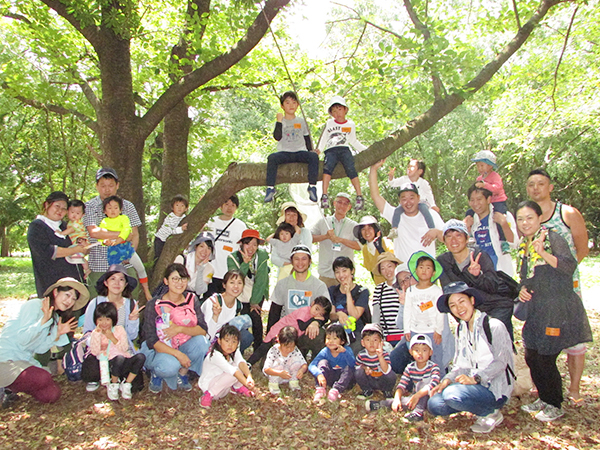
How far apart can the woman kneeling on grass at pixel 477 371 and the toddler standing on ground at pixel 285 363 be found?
1399 mm

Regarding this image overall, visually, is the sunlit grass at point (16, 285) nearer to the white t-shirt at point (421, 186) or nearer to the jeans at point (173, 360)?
the jeans at point (173, 360)

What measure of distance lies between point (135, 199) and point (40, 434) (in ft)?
Answer: 10.4

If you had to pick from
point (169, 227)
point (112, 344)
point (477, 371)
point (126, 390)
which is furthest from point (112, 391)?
point (477, 371)

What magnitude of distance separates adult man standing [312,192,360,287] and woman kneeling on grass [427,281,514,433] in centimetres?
221

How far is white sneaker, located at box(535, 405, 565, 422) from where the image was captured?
3795 mm

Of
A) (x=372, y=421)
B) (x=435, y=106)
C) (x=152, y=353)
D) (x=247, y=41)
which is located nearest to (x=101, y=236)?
(x=152, y=353)

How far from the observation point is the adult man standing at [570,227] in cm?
395

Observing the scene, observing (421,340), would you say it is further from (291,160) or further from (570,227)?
(291,160)

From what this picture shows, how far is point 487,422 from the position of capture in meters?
3.68

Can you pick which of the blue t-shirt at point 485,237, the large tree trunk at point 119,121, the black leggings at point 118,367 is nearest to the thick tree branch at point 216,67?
the large tree trunk at point 119,121

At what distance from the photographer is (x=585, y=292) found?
33.6 feet

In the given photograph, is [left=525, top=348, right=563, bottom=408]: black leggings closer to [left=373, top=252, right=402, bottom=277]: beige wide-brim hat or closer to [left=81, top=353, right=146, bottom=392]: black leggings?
[left=373, top=252, right=402, bottom=277]: beige wide-brim hat

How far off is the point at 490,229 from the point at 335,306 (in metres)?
1.96

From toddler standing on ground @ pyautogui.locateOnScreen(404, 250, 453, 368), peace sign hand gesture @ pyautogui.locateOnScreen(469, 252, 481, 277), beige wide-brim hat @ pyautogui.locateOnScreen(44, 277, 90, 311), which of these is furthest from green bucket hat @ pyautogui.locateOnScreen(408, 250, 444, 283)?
beige wide-brim hat @ pyautogui.locateOnScreen(44, 277, 90, 311)
